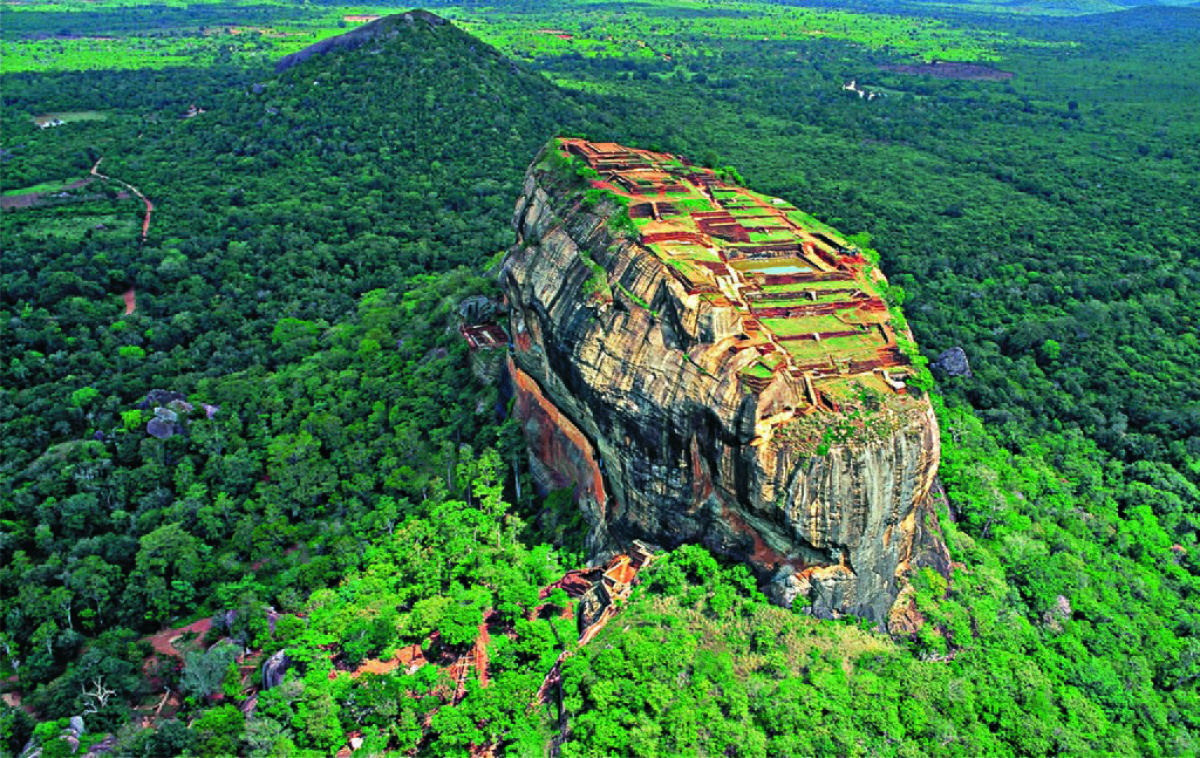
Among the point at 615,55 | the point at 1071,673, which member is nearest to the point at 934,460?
the point at 1071,673

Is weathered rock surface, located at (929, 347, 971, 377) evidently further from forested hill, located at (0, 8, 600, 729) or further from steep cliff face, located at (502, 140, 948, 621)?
forested hill, located at (0, 8, 600, 729)

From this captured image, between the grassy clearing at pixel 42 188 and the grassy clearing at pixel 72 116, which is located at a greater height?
the grassy clearing at pixel 72 116

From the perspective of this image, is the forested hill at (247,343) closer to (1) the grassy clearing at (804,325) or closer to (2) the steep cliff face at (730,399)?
(2) the steep cliff face at (730,399)

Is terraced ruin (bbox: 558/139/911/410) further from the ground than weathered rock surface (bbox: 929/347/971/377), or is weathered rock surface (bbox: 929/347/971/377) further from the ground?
terraced ruin (bbox: 558/139/911/410)

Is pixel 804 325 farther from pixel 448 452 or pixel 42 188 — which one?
pixel 42 188

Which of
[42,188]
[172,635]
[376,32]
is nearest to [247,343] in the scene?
[172,635]

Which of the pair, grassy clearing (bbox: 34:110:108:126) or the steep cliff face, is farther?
grassy clearing (bbox: 34:110:108:126)

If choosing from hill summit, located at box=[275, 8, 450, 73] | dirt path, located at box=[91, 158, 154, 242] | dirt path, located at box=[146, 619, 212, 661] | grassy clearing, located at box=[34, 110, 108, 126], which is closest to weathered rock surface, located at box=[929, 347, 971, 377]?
dirt path, located at box=[146, 619, 212, 661]

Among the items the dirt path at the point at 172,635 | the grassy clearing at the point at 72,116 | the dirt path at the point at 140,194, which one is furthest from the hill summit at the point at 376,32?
the dirt path at the point at 172,635
